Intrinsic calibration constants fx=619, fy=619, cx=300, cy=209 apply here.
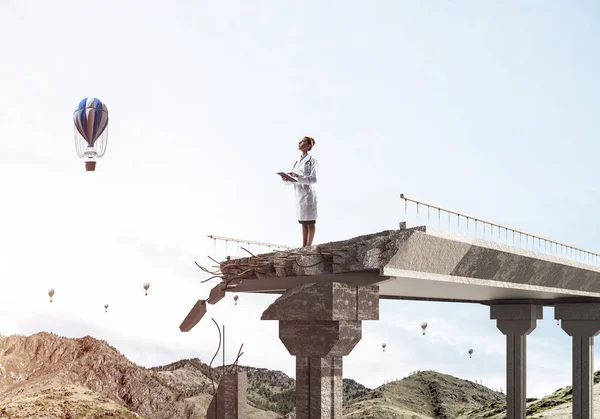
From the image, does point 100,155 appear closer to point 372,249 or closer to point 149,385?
point 149,385

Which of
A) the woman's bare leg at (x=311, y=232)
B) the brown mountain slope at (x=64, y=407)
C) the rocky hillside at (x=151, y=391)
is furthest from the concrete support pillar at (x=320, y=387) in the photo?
the rocky hillside at (x=151, y=391)

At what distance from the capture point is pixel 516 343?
18344mm

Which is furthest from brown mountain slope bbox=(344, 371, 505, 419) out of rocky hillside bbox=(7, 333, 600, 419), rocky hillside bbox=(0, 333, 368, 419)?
rocky hillside bbox=(0, 333, 368, 419)

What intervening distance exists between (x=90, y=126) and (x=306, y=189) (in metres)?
12.8

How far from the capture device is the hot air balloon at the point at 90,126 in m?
22.0

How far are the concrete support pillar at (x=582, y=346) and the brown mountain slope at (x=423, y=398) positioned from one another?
35.4 feet

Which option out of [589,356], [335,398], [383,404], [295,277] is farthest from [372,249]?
[383,404]

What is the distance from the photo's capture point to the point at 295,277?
10.3 metres

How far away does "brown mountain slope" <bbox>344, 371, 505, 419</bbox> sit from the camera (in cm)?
2853

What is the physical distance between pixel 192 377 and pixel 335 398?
99.0ft

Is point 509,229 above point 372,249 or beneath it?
above

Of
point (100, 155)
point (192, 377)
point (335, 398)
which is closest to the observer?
point (335, 398)

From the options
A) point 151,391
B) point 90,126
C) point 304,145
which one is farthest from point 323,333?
point 151,391

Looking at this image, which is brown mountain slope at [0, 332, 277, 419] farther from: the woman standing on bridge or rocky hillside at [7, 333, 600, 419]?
the woman standing on bridge
